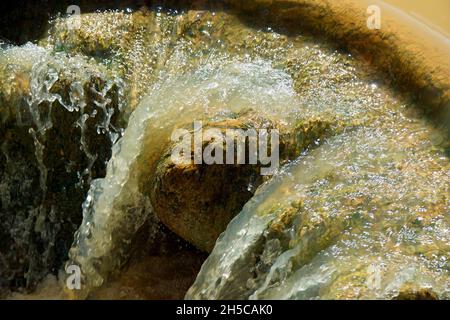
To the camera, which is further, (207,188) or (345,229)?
(207,188)

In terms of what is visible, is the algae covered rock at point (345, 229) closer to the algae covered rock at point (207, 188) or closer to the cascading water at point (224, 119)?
the cascading water at point (224, 119)

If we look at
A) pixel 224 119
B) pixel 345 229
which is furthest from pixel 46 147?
pixel 345 229

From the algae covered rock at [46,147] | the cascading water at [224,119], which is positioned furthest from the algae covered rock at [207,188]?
the algae covered rock at [46,147]

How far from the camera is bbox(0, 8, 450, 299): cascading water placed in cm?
265

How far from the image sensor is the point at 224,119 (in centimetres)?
321

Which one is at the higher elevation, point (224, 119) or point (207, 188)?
point (224, 119)

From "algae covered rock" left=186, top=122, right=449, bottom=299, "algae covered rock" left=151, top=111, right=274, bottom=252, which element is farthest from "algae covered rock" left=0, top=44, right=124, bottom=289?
"algae covered rock" left=186, top=122, right=449, bottom=299

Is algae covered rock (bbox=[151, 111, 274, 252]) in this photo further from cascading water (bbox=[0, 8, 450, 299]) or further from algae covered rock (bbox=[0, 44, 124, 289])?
algae covered rock (bbox=[0, 44, 124, 289])

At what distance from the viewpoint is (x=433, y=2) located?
4.71 m

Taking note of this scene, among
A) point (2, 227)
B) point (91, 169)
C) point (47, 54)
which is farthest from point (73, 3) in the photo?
point (2, 227)

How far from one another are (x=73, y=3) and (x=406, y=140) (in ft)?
6.92

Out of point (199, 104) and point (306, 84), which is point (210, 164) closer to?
point (199, 104)

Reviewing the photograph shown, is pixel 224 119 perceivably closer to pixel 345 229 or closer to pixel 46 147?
pixel 345 229

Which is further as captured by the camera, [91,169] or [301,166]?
[91,169]
